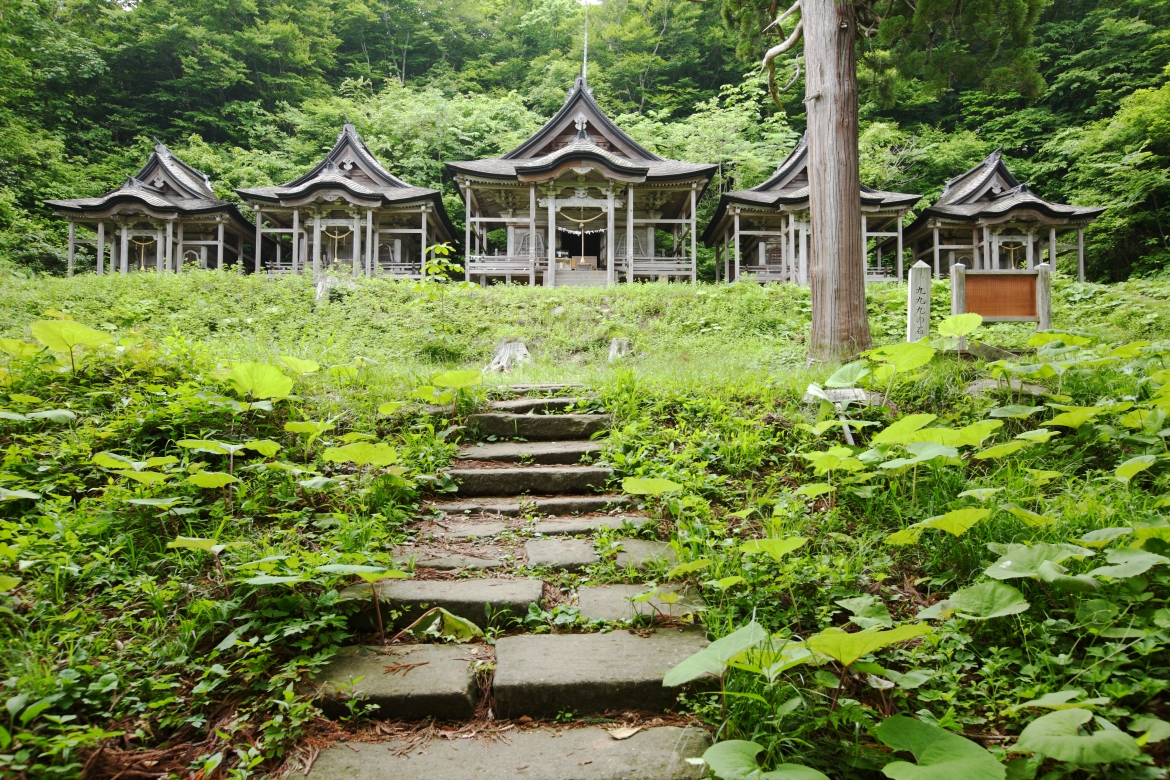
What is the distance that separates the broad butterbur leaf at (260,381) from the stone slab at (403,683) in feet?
5.77

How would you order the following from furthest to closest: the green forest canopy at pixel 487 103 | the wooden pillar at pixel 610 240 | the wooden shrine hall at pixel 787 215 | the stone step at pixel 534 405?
the green forest canopy at pixel 487 103 < the wooden shrine hall at pixel 787 215 < the wooden pillar at pixel 610 240 < the stone step at pixel 534 405

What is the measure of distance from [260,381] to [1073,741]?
3.72m

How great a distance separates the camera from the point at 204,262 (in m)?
21.2

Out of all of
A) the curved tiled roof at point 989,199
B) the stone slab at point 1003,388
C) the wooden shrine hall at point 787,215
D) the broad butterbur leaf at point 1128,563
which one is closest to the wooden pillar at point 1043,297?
the stone slab at point 1003,388

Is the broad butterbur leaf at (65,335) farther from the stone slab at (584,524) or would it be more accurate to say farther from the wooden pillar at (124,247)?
the wooden pillar at (124,247)

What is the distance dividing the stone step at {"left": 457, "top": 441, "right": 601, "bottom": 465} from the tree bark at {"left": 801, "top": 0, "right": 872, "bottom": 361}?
3.03 m

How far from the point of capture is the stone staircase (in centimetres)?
177

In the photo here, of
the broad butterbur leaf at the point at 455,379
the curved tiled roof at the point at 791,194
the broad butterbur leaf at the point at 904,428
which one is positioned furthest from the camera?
the curved tiled roof at the point at 791,194

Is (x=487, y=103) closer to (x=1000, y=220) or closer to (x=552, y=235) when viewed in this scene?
(x=552, y=235)

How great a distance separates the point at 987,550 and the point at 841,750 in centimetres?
135

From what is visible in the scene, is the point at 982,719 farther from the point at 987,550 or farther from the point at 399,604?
the point at 399,604

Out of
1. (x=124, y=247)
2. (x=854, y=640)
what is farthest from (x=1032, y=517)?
(x=124, y=247)

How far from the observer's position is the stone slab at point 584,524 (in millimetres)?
3150

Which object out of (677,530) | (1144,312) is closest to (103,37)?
(677,530)
